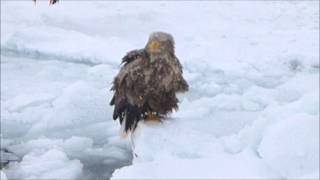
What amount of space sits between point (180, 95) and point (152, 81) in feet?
0.87

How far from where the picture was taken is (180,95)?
457 centimetres

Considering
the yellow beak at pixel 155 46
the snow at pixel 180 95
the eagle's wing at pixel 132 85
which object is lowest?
the snow at pixel 180 95

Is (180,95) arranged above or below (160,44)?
below

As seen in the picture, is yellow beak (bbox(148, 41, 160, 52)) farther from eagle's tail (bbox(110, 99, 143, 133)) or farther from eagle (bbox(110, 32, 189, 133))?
eagle's tail (bbox(110, 99, 143, 133))

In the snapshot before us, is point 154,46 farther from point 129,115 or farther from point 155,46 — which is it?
point 129,115

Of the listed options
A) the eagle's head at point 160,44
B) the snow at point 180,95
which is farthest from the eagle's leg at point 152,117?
the eagle's head at point 160,44

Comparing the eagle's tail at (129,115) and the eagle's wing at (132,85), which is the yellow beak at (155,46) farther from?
the eagle's tail at (129,115)

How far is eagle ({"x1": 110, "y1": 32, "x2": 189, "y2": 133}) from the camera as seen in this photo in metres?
4.39

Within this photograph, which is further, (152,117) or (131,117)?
(131,117)

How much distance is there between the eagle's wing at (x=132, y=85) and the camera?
4.44 meters

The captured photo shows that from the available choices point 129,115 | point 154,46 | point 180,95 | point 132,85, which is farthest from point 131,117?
point 154,46

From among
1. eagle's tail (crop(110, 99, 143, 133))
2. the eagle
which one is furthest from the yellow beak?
eagle's tail (crop(110, 99, 143, 133))

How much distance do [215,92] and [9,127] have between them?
9.79 ft

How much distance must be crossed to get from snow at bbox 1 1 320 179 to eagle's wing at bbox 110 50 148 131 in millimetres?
258
